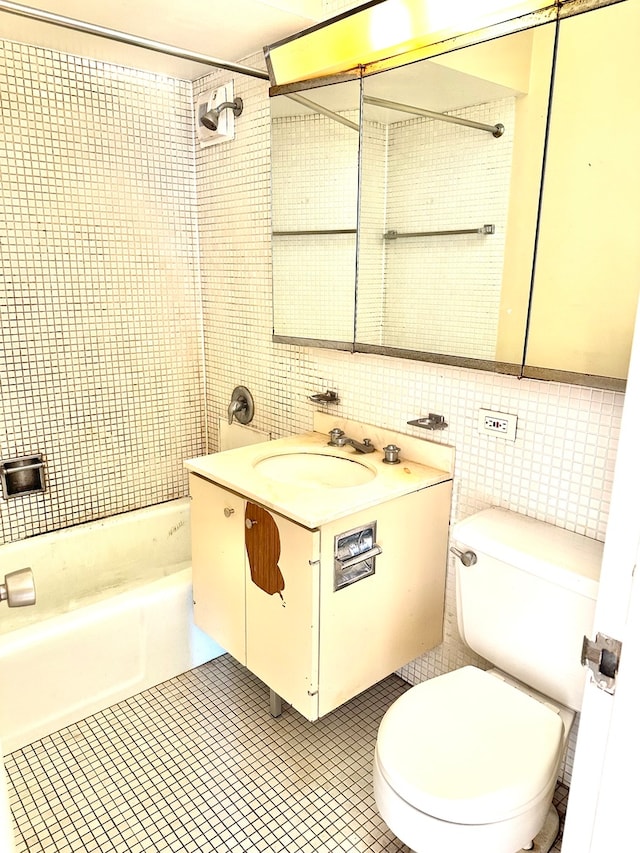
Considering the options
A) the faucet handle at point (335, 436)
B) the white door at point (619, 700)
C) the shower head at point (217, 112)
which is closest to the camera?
the white door at point (619, 700)

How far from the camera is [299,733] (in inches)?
74.2

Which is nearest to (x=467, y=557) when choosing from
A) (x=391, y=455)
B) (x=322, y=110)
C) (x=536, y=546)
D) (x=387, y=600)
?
(x=536, y=546)

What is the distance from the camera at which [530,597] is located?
4.66ft

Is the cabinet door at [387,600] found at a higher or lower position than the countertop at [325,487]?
lower

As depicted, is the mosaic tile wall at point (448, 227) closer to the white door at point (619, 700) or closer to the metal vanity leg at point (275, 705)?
the white door at point (619, 700)

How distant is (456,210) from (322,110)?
64 cm

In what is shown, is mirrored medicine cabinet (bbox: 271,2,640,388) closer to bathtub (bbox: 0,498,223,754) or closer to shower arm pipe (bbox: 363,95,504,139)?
shower arm pipe (bbox: 363,95,504,139)

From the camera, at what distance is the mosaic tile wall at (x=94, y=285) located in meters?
2.15

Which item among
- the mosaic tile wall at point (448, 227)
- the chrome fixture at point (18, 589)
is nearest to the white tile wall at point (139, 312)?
the mosaic tile wall at point (448, 227)

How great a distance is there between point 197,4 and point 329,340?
109 cm

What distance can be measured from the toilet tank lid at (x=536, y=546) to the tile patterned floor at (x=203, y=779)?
2.49 feet

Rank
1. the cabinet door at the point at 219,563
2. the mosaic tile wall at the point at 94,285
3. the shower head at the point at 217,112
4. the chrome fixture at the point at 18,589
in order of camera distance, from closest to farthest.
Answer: the chrome fixture at the point at 18,589
the cabinet door at the point at 219,563
the mosaic tile wall at the point at 94,285
the shower head at the point at 217,112

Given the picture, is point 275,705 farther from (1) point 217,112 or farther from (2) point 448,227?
(1) point 217,112

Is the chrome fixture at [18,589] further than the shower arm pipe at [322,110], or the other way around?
the shower arm pipe at [322,110]
